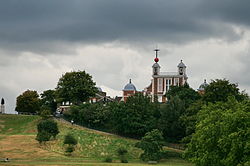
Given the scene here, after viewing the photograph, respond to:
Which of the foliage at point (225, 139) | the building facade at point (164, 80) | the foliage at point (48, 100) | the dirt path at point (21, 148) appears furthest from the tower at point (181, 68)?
the foliage at point (225, 139)

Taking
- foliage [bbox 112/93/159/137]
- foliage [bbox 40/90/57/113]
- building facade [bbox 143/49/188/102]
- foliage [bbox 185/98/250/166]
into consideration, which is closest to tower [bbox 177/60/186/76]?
building facade [bbox 143/49/188/102]

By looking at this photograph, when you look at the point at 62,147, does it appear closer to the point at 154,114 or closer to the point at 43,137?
the point at 43,137

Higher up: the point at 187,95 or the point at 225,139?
the point at 187,95

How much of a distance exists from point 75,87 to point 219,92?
36.2 m

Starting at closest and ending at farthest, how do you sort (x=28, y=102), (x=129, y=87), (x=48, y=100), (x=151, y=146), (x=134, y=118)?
(x=151, y=146) → (x=134, y=118) → (x=28, y=102) → (x=48, y=100) → (x=129, y=87)

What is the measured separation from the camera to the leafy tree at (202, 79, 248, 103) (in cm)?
9388

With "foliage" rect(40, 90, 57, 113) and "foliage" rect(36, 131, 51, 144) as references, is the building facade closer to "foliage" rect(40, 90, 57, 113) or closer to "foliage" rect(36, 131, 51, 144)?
"foliage" rect(40, 90, 57, 113)

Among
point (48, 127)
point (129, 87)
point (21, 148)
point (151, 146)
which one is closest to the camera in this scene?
point (151, 146)

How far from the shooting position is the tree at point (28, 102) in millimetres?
135250

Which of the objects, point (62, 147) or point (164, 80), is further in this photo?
point (164, 80)

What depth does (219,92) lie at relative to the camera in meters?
94.0

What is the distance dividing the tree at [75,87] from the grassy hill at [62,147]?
12.4 metres

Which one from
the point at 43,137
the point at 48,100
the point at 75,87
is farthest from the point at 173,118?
the point at 48,100

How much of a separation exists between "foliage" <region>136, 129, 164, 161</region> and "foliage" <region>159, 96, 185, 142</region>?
13.1 m
